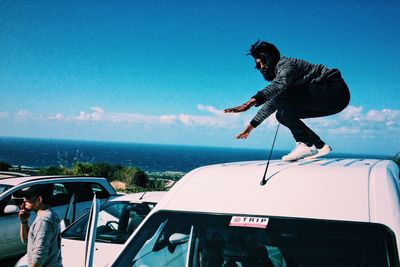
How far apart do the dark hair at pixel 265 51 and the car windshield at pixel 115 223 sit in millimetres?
3613

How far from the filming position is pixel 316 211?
2.07 m

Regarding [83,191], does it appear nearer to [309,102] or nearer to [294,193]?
[309,102]

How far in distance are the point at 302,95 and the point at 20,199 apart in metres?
5.95

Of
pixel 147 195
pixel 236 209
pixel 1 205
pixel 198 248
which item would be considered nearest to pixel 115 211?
pixel 147 195

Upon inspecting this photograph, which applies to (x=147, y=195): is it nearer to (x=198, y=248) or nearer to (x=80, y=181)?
(x=80, y=181)

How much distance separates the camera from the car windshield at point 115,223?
5.63m

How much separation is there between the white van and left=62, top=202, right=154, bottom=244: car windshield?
312cm

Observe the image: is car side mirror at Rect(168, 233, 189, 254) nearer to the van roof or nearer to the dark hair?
the van roof

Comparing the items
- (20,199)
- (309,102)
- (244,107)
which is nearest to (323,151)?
(309,102)

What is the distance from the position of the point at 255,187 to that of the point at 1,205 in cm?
636

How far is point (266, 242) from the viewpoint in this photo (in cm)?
253

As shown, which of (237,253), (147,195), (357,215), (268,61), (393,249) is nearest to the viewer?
(393,249)

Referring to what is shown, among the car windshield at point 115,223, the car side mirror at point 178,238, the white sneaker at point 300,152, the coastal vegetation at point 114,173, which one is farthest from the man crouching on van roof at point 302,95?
the coastal vegetation at point 114,173

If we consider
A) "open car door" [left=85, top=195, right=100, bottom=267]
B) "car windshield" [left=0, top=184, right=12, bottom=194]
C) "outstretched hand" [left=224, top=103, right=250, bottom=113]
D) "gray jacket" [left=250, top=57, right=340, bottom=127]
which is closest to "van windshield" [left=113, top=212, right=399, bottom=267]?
"open car door" [left=85, top=195, right=100, bottom=267]
